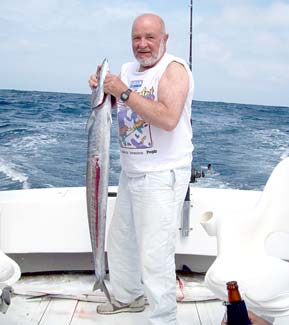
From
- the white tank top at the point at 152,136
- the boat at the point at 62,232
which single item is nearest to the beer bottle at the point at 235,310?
the white tank top at the point at 152,136

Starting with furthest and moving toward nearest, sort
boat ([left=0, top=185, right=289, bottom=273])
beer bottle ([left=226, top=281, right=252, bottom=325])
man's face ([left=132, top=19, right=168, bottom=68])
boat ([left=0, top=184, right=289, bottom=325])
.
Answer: boat ([left=0, top=185, right=289, bottom=273]), boat ([left=0, top=184, right=289, bottom=325]), man's face ([left=132, top=19, right=168, bottom=68]), beer bottle ([left=226, top=281, right=252, bottom=325])

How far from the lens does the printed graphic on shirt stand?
2.41 metres

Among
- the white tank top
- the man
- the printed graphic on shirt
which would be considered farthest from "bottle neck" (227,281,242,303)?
the printed graphic on shirt

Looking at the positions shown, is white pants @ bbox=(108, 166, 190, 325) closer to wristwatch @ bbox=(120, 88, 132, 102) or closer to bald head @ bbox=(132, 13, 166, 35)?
wristwatch @ bbox=(120, 88, 132, 102)

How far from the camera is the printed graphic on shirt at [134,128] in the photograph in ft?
7.92

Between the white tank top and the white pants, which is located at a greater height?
the white tank top

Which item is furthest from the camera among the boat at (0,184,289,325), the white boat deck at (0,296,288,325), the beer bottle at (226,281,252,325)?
the boat at (0,184,289,325)

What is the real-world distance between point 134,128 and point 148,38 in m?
0.41

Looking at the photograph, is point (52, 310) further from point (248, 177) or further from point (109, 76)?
point (248, 177)

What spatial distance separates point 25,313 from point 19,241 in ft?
1.51

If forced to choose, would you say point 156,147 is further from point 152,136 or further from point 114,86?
point 114,86

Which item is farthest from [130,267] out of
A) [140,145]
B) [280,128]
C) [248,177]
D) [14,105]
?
[14,105]

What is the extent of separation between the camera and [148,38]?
7.74 feet

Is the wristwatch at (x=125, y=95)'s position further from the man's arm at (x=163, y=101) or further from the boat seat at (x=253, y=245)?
the boat seat at (x=253, y=245)
